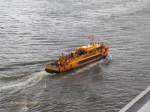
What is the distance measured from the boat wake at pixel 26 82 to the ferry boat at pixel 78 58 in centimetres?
136

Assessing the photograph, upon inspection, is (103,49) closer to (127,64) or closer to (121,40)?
(127,64)

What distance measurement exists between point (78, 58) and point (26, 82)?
9.62 m

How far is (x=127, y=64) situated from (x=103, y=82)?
7.57 meters

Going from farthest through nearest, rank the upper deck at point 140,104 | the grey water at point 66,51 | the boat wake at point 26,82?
the boat wake at point 26,82, the grey water at point 66,51, the upper deck at point 140,104

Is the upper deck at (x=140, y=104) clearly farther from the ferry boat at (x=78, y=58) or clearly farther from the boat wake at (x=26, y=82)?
the ferry boat at (x=78, y=58)

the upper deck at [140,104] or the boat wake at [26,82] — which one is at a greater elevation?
the upper deck at [140,104]

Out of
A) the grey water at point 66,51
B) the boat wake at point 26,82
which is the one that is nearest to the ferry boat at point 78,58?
the grey water at point 66,51

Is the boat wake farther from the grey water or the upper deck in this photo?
the upper deck

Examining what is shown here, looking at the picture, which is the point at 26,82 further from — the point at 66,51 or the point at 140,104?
the point at 140,104

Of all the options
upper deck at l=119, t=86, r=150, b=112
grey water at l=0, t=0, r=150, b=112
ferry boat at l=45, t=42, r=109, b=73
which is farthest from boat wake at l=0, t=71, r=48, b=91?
upper deck at l=119, t=86, r=150, b=112

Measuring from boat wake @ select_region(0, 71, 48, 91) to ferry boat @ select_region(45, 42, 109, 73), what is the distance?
1.36 meters

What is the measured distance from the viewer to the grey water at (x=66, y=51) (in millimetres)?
41812

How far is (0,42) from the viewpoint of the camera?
64.9 metres

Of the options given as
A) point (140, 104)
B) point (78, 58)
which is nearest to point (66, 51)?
point (78, 58)
